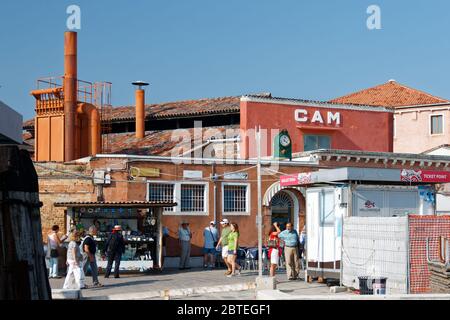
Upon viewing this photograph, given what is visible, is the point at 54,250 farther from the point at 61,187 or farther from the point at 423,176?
the point at 423,176

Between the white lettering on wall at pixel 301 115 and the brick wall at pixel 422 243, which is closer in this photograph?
the brick wall at pixel 422 243

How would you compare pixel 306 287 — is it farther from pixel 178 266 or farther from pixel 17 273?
pixel 17 273

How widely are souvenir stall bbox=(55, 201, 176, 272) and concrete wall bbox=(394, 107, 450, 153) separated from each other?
34019 mm

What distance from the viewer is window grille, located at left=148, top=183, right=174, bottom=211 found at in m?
30.6

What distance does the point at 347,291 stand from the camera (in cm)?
2033

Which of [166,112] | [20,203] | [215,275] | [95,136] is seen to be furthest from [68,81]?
[20,203]

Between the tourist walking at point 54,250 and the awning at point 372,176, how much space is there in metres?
7.55

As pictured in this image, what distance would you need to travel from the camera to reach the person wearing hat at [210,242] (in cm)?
2917

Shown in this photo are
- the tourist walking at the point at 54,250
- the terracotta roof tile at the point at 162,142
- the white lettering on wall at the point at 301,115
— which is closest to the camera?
the tourist walking at the point at 54,250

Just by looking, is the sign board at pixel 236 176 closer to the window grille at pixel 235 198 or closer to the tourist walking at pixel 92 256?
the window grille at pixel 235 198

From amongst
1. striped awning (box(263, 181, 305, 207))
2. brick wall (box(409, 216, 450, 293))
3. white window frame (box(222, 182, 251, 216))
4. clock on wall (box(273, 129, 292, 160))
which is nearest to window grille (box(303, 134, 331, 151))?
clock on wall (box(273, 129, 292, 160))

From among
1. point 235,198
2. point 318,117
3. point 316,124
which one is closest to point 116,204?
point 235,198

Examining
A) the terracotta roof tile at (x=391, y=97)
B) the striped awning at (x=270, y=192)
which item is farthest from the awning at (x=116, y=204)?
the terracotta roof tile at (x=391, y=97)
